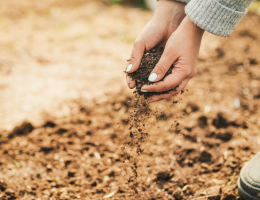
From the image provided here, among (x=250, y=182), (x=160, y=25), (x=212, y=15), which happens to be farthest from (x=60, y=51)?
(x=250, y=182)

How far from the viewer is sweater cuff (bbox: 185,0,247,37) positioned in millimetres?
1187

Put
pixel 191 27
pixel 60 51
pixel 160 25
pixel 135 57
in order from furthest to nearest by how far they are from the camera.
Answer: pixel 60 51
pixel 160 25
pixel 135 57
pixel 191 27

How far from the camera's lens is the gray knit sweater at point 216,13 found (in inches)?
46.5

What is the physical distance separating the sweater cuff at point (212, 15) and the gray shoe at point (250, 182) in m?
Result: 0.88

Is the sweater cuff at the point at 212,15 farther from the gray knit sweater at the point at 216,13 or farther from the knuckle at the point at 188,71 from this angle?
the knuckle at the point at 188,71

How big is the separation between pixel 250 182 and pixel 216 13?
3.43ft

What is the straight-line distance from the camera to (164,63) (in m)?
1.31

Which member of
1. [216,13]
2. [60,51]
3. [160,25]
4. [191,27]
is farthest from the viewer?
[60,51]

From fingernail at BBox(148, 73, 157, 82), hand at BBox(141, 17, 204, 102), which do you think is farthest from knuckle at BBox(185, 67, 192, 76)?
fingernail at BBox(148, 73, 157, 82)

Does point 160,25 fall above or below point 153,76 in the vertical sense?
above

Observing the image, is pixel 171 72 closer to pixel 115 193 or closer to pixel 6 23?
pixel 115 193

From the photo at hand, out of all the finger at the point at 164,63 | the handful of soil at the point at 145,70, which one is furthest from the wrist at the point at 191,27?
the handful of soil at the point at 145,70

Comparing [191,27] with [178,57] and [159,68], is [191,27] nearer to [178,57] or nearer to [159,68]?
[178,57]

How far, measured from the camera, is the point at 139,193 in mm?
1508
